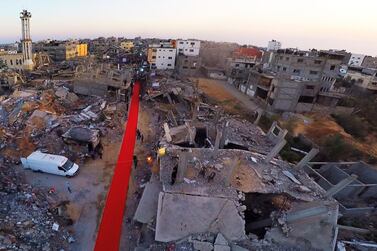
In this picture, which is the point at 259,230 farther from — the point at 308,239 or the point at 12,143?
the point at 12,143

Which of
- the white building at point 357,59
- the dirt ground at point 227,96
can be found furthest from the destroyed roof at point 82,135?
the white building at point 357,59

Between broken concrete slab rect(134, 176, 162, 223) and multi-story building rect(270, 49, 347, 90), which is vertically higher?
multi-story building rect(270, 49, 347, 90)

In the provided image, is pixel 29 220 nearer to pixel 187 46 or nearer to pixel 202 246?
pixel 202 246

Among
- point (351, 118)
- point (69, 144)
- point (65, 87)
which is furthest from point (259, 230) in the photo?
point (65, 87)

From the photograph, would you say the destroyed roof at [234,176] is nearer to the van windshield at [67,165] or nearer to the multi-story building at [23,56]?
the van windshield at [67,165]

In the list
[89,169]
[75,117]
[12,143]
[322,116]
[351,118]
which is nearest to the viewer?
[89,169]

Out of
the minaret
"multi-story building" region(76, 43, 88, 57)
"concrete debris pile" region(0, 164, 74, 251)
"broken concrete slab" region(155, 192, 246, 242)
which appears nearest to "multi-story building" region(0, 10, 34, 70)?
the minaret

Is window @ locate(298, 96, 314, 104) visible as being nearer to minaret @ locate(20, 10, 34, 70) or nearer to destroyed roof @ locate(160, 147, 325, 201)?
destroyed roof @ locate(160, 147, 325, 201)
